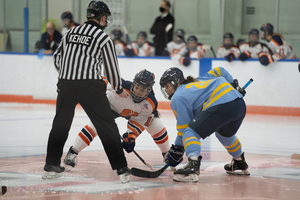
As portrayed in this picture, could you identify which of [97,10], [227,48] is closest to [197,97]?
[97,10]

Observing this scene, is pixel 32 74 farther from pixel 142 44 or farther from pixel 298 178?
pixel 298 178

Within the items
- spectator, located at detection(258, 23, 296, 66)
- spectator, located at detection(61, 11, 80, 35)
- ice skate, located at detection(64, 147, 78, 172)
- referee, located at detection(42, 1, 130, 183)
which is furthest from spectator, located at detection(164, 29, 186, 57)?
referee, located at detection(42, 1, 130, 183)

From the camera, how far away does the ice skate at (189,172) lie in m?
3.03

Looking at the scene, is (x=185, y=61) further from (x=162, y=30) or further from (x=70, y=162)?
(x=70, y=162)

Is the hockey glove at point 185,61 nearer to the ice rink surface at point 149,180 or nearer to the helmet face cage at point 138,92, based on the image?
the ice rink surface at point 149,180

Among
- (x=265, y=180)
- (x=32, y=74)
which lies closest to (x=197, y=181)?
(x=265, y=180)

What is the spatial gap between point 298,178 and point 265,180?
0.27m

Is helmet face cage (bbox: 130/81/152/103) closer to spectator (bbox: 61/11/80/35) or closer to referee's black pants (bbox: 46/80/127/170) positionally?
referee's black pants (bbox: 46/80/127/170)

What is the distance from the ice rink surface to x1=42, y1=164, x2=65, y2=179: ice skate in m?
0.04

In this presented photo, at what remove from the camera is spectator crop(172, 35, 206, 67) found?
27.4ft

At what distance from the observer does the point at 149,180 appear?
321cm

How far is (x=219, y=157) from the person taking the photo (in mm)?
4121

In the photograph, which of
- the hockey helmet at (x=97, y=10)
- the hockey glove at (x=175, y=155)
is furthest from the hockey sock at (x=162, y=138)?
the hockey helmet at (x=97, y=10)

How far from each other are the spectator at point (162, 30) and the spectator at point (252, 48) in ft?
4.88
